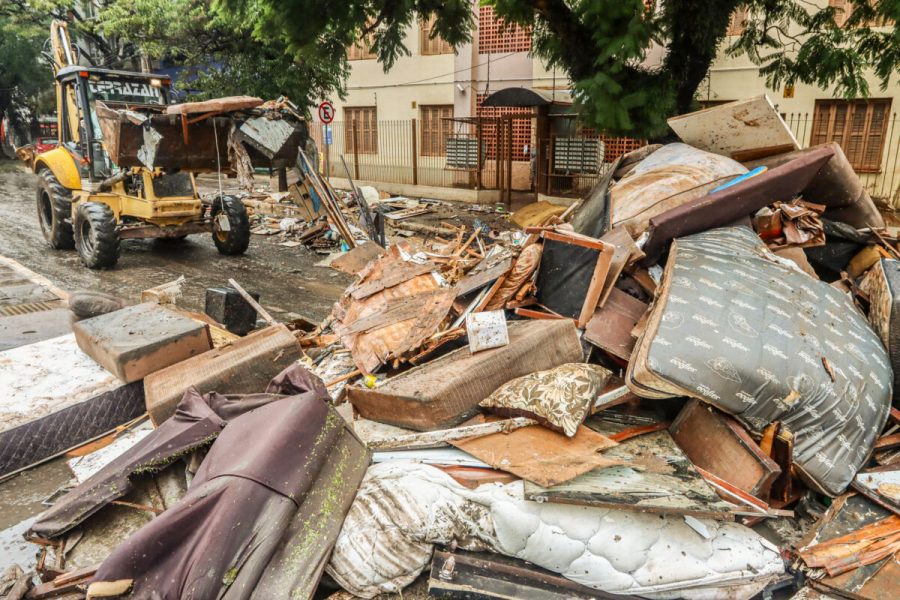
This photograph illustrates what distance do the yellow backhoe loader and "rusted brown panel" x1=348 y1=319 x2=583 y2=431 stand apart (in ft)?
17.2

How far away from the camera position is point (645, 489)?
9.29ft

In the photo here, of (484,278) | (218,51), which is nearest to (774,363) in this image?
(484,278)

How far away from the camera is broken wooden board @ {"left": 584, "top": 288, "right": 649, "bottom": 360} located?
390cm

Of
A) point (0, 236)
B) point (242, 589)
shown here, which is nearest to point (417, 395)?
point (242, 589)

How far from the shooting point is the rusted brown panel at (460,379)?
11.5 ft

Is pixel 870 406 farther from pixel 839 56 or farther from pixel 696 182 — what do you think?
pixel 839 56

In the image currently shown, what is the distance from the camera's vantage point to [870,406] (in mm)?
3410

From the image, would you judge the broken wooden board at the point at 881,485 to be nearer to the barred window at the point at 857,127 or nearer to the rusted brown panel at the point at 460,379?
the rusted brown panel at the point at 460,379

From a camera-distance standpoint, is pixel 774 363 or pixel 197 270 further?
pixel 197 270

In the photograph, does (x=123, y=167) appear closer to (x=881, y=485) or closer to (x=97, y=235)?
(x=97, y=235)

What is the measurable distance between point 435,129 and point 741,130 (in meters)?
13.7

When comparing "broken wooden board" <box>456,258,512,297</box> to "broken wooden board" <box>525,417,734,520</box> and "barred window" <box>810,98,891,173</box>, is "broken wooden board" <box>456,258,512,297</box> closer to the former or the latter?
"broken wooden board" <box>525,417,734,520</box>

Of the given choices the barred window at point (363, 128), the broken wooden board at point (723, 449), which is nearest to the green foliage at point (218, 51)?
the barred window at point (363, 128)

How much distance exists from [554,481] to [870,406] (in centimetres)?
197
